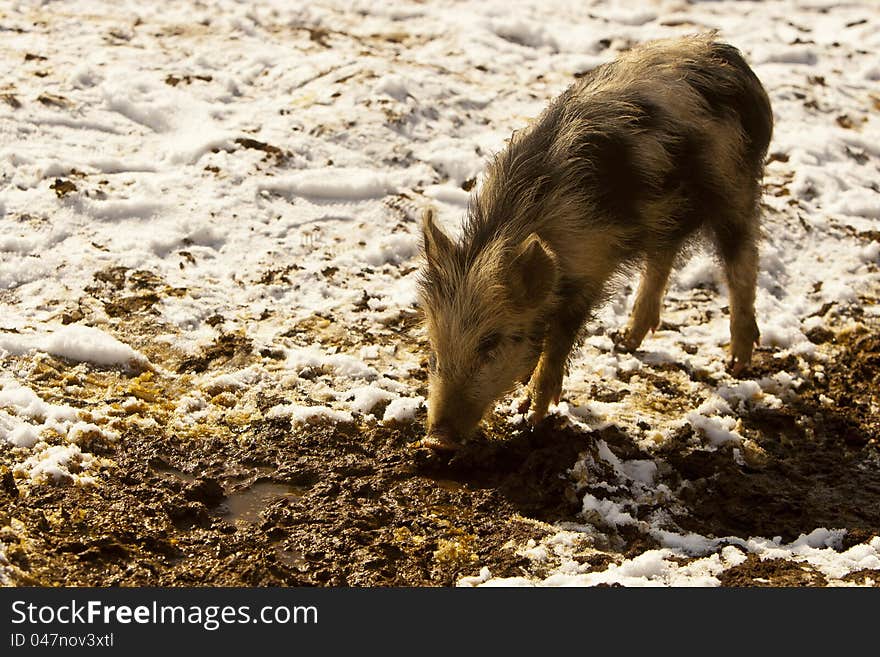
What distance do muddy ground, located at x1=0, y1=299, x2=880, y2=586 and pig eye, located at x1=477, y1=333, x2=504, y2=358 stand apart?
19.5 inches

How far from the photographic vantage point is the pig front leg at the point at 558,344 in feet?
15.6

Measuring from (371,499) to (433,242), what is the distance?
3.92 feet

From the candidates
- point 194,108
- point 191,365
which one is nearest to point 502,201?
point 191,365

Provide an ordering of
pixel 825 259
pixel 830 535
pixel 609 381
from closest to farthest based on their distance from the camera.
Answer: pixel 830 535, pixel 609 381, pixel 825 259

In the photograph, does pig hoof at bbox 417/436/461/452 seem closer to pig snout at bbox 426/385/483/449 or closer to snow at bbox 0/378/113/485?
pig snout at bbox 426/385/483/449

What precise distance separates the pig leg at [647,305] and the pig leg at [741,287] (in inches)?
13.0

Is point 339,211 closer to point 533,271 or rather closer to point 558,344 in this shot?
point 558,344

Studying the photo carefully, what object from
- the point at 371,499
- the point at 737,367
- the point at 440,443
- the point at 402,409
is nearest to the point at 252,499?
→ the point at 371,499

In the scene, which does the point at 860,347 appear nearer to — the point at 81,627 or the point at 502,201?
the point at 502,201

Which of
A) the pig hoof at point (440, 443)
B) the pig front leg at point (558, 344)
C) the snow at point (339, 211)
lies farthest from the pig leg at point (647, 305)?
the pig hoof at point (440, 443)

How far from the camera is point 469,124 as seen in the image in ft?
25.0

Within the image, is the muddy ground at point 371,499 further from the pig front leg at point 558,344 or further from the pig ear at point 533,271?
the pig ear at point 533,271

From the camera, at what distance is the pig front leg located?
4.77 metres

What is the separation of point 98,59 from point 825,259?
18.1 ft
